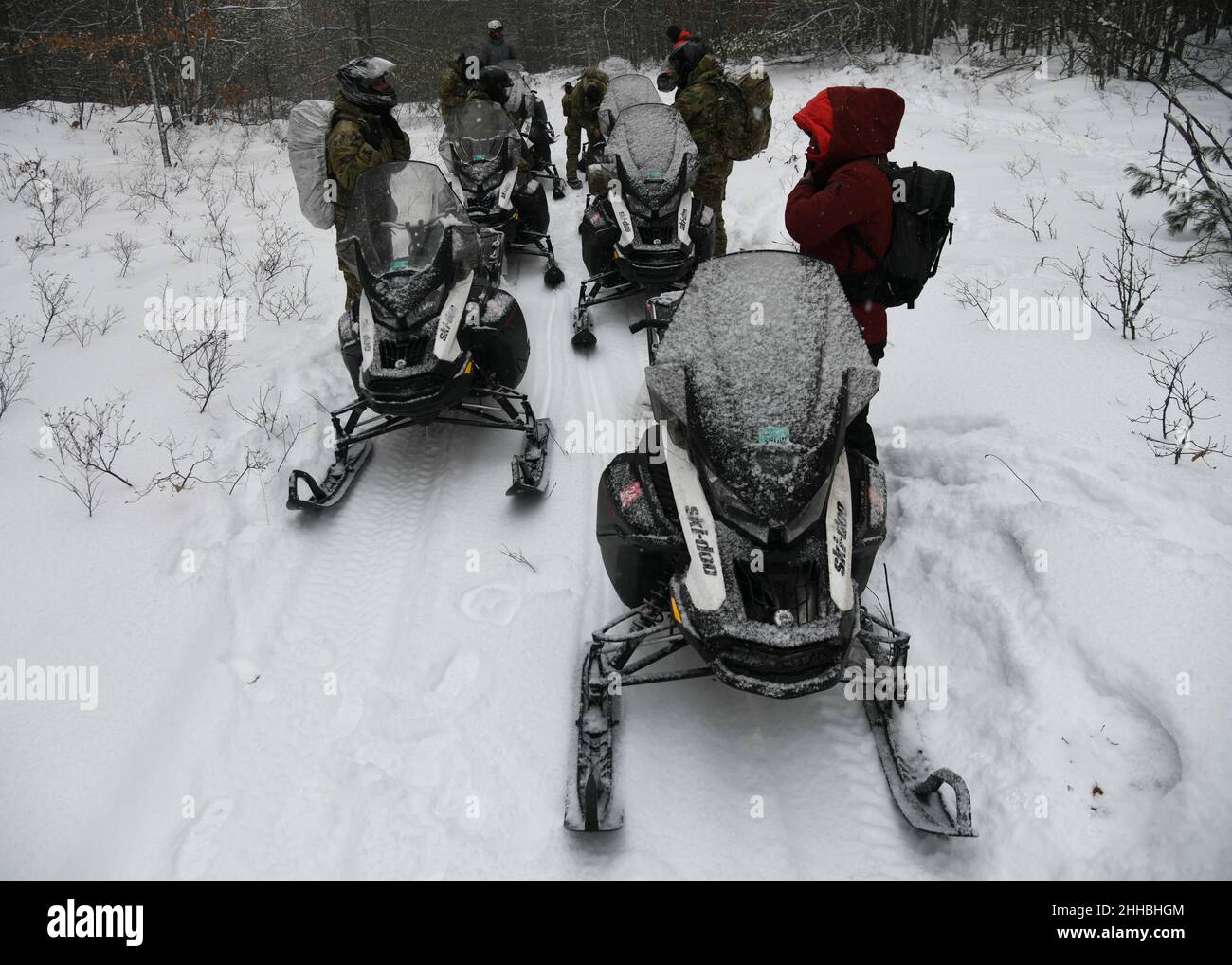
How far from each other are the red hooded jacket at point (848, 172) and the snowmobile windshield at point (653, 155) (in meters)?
2.93

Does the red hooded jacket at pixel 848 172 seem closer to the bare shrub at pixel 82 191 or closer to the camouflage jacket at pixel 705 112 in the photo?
the camouflage jacket at pixel 705 112

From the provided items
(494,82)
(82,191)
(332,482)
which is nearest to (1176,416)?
(332,482)

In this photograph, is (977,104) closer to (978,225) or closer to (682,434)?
(978,225)

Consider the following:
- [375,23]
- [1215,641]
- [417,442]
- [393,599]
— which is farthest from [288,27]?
[1215,641]

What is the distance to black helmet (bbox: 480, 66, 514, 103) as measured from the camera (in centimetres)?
816

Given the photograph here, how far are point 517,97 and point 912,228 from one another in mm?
7506

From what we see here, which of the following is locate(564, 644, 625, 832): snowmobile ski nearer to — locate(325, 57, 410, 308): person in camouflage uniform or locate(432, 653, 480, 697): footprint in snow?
locate(432, 653, 480, 697): footprint in snow

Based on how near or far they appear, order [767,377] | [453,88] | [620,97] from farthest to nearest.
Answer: [453,88]
[620,97]
[767,377]

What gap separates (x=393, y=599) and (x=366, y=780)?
106 centimetres

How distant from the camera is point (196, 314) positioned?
608cm

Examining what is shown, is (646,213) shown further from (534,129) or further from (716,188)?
(534,129)

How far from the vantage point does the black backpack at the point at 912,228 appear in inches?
125
